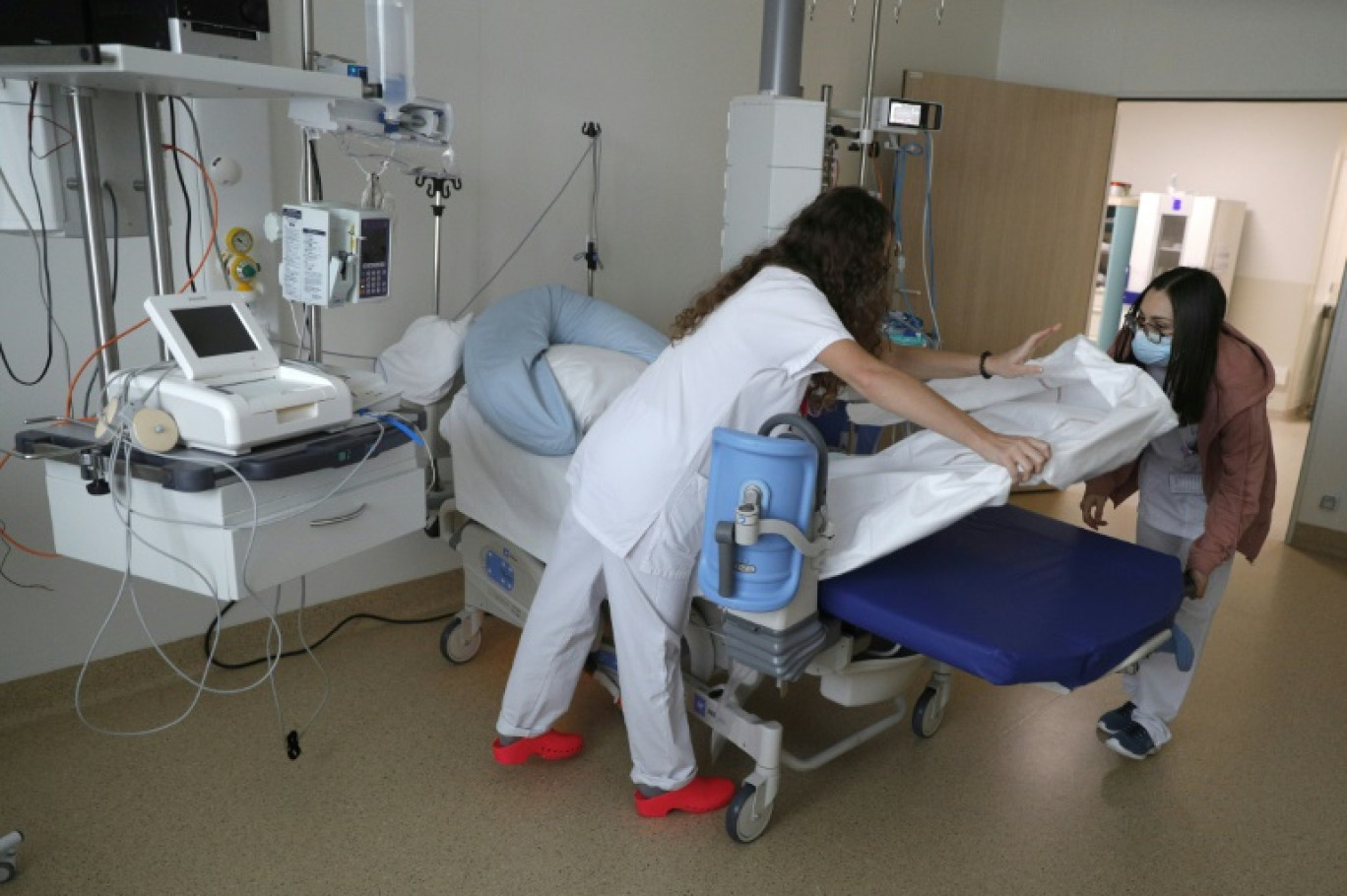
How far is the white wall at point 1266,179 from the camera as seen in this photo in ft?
24.3

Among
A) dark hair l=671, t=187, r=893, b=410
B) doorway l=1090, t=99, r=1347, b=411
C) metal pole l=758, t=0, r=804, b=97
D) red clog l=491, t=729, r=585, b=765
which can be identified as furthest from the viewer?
doorway l=1090, t=99, r=1347, b=411

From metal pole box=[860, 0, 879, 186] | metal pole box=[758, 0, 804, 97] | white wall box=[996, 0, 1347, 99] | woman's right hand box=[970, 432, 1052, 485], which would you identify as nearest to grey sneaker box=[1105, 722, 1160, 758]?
woman's right hand box=[970, 432, 1052, 485]

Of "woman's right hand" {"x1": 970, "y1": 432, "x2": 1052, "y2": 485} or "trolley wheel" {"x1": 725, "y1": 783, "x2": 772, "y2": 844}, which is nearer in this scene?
"woman's right hand" {"x1": 970, "y1": 432, "x2": 1052, "y2": 485}

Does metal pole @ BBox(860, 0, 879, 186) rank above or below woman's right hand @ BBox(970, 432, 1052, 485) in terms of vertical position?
above

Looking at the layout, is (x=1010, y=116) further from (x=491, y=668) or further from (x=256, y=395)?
(x=256, y=395)

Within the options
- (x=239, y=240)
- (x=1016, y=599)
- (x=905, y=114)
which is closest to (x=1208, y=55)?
(x=905, y=114)

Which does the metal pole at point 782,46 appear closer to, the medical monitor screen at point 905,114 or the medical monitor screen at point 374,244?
the medical monitor screen at point 905,114

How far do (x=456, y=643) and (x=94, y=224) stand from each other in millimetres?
1489

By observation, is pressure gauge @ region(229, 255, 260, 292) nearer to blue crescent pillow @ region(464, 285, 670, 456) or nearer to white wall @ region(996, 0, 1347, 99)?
blue crescent pillow @ region(464, 285, 670, 456)

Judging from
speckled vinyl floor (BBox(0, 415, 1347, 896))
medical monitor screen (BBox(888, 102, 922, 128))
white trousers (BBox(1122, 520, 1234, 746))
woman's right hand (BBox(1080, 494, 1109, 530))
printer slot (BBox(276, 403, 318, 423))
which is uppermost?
medical monitor screen (BBox(888, 102, 922, 128))

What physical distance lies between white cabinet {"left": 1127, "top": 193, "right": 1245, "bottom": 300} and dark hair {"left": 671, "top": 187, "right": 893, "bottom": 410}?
6.10m

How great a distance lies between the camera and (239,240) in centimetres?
252

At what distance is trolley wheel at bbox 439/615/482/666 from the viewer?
9.63ft

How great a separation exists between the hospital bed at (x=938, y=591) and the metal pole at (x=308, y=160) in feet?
1.96
